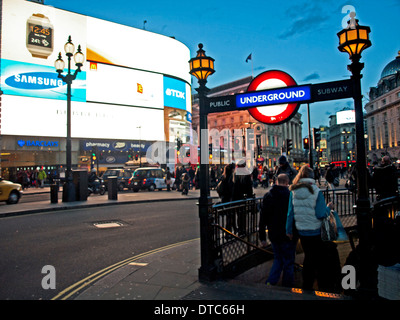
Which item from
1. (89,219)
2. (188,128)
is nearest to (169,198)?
(89,219)

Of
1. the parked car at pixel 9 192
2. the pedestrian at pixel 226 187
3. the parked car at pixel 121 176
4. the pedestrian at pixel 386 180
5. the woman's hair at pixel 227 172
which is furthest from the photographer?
the parked car at pixel 121 176

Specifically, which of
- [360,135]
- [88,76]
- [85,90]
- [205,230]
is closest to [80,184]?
[205,230]

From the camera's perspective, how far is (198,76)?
16.7 feet

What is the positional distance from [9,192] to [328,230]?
50.8 ft

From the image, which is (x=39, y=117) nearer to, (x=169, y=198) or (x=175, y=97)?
(x=175, y=97)

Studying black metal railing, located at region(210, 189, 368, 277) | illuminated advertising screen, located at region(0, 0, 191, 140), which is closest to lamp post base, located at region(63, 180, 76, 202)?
black metal railing, located at region(210, 189, 368, 277)

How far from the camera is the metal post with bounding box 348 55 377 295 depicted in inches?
151

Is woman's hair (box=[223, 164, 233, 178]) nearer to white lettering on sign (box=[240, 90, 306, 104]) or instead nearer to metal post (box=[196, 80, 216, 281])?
metal post (box=[196, 80, 216, 281])

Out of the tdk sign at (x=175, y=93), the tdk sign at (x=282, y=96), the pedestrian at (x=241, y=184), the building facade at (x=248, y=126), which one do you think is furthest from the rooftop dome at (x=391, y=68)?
the tdk sign at (x=282, y=96)

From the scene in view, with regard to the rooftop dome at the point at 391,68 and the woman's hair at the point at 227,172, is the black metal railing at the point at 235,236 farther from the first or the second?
the rooftop dome at the point at 391,68

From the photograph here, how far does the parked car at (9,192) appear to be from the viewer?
14.9m

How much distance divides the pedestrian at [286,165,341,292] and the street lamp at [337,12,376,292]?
0.48m

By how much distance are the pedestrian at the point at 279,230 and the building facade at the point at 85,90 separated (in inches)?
1596

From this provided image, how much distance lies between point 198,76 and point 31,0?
49162mm
